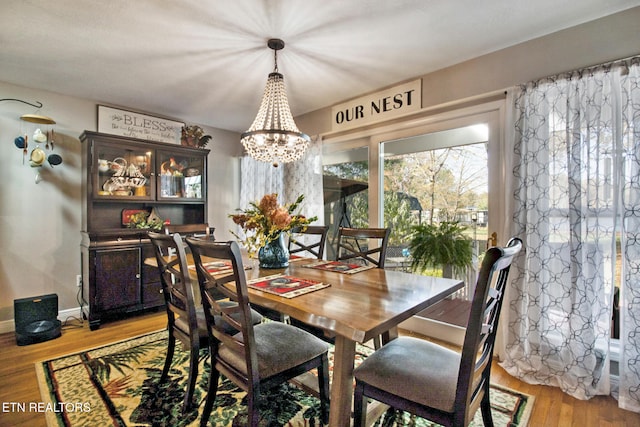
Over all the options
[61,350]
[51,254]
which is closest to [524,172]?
[61,350]

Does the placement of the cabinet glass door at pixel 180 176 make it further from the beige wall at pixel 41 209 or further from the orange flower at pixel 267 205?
the orange flower at pixel 267 205

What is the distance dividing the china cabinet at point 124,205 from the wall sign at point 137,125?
12.5 inches

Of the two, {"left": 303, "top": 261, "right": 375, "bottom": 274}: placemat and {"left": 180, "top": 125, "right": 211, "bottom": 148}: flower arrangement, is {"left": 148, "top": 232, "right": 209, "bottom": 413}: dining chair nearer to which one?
{"left": 303, "top": 261, "right": 375, "bottom": 274}: placemat

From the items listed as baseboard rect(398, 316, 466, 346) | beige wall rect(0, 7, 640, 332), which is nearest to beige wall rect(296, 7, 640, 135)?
beige wall rect(0, 7, 640, 332)

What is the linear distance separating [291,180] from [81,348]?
271 cm

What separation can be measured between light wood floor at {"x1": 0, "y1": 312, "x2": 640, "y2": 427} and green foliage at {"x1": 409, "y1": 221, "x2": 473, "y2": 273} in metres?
0.85

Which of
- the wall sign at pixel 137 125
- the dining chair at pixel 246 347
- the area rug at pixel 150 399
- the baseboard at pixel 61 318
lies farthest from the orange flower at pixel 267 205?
the baseboard at pixel 61 318

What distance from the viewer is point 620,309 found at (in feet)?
6.01

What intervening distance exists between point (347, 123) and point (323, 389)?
8.65 ft

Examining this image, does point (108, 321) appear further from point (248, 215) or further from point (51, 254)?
point (248, 215)

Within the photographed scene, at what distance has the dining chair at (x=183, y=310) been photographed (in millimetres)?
1631

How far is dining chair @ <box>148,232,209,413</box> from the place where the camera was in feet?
5.35

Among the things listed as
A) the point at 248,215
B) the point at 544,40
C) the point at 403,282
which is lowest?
the point at 403,282

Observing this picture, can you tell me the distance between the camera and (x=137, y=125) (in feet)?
12.0
